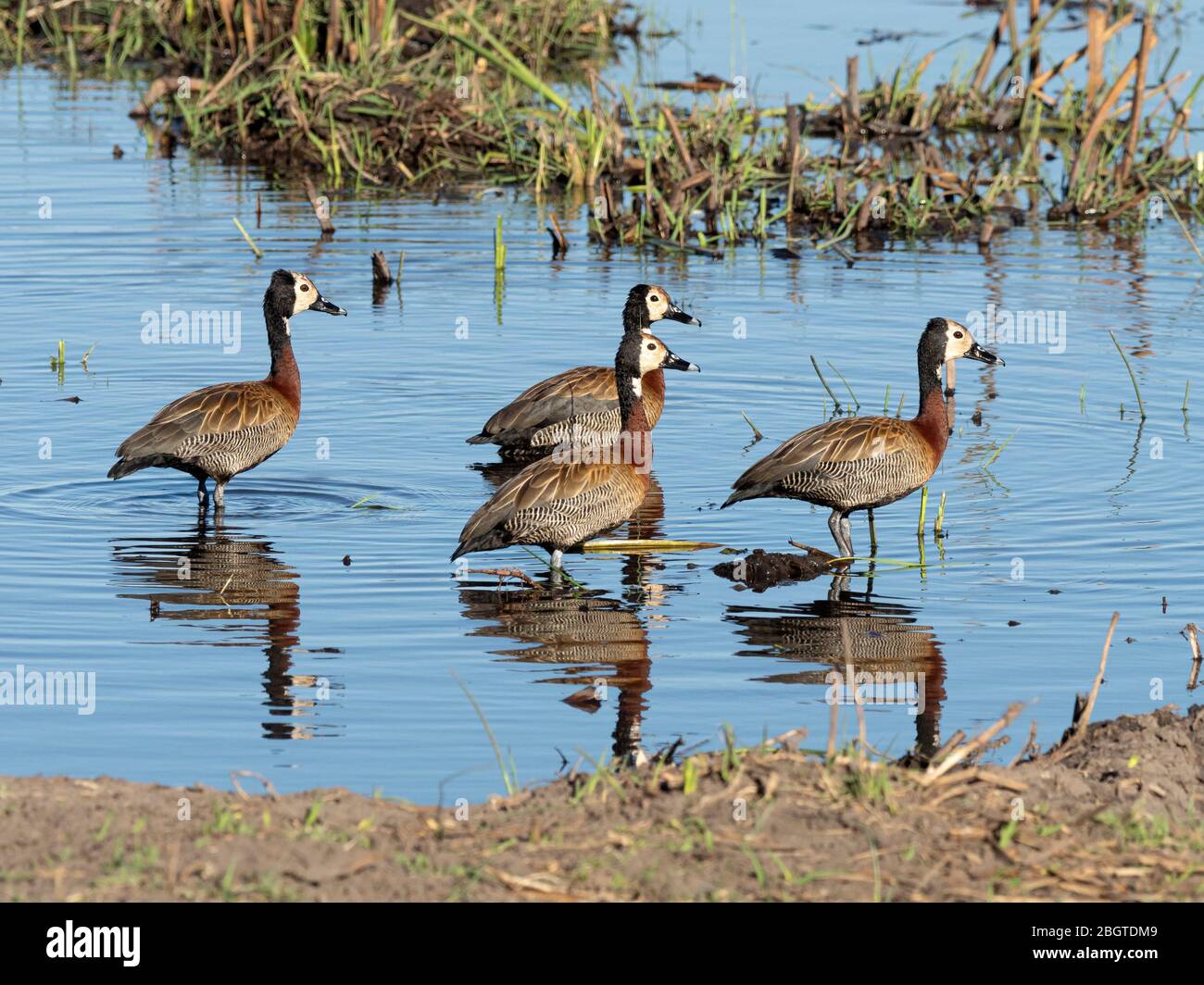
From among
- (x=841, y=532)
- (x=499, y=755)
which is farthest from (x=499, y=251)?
(x=499, y=755)

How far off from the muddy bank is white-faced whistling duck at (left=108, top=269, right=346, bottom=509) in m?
5.38

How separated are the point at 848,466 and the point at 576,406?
290 cm

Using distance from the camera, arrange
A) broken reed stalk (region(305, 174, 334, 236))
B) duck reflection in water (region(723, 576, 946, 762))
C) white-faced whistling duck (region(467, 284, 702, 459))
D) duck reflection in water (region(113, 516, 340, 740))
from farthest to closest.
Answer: broken reed stalk (region(305, 174, 334, 236)) < white-faced whistling duck (region(467, 284, 702, 459)) < duck reflection in water (region(723, 576, 946, 762)) < duck reflection in water (region(113, 516, 340, 740))

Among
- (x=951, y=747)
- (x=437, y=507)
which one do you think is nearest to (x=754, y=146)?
(x=437, y=507)

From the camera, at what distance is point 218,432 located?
37.4ft

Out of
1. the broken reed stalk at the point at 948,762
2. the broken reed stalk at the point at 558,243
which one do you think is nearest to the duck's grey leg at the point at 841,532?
the broken reed stalk at the point at 948,762

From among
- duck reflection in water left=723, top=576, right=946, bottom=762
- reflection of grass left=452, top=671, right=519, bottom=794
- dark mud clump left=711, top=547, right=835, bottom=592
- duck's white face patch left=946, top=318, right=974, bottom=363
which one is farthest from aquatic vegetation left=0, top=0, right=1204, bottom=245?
reflection of grass left=452, top=671, right=519, bottom=794

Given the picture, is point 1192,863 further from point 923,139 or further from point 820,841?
point 923,139

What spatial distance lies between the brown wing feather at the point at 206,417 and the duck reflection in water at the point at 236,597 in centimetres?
56

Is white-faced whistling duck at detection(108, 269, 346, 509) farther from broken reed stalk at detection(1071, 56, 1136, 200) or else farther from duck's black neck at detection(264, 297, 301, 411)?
broken reed stalk at detection(1071, 56, 1136, 200)

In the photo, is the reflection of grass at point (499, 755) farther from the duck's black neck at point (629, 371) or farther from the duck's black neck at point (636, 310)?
the duck's black neck at point (636, 310)

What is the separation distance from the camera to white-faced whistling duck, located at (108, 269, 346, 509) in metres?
11.3

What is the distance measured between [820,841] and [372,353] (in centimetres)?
994

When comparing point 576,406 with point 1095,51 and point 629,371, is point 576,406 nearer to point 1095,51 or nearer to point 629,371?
point 629,371
